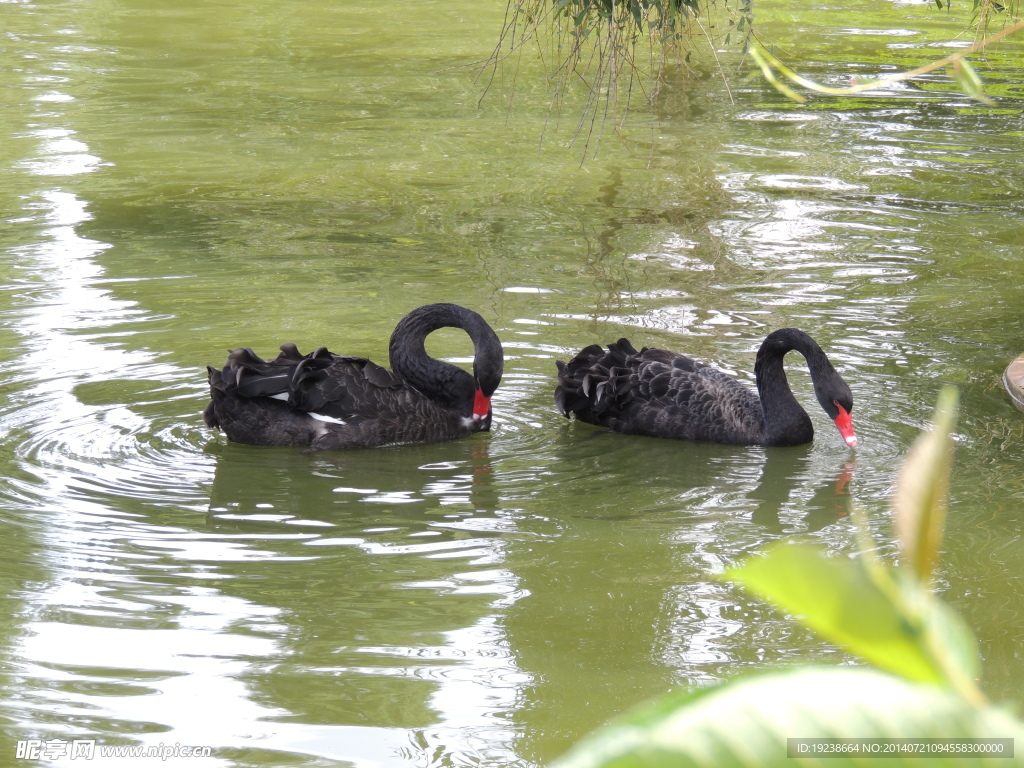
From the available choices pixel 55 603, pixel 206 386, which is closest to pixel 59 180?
pixel 206 386

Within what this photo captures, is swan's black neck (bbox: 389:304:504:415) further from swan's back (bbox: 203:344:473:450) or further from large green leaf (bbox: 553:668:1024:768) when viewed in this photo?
large green leaf (bbox: 553:668:1024:768)

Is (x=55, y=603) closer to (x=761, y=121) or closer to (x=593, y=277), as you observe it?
(x=593, y=277)

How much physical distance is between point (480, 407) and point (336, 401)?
65 centimetres

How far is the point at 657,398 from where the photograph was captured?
18.5ft

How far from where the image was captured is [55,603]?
383 centimetres

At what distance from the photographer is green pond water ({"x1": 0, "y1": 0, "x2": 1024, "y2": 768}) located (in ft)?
11.2

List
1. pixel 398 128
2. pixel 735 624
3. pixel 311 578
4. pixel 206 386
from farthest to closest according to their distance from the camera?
1. pixel 398 128
2. pixel 206 386
3. pixel 311 578
4. pixel 735 624

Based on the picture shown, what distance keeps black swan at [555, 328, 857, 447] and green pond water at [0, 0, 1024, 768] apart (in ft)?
0.34

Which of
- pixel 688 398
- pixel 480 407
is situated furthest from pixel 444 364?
pixel 688 398

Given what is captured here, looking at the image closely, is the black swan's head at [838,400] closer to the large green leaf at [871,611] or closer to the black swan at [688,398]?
the black swan at [688,398]

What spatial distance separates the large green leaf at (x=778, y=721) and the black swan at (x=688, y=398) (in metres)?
5.03

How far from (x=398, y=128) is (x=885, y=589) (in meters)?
11.5

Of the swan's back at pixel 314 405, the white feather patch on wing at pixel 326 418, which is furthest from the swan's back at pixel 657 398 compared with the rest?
the white feather patch on wing at pixel 326 418

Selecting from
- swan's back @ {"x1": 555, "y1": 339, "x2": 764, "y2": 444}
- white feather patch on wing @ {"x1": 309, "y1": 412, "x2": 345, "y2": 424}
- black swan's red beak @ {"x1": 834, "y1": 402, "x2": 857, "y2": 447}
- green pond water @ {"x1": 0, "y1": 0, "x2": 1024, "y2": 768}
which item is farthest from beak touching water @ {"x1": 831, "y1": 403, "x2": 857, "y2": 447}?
white feather patch on wing @ {"x1": 309, "y1": 412, "x2": 345, "y2": 424}
